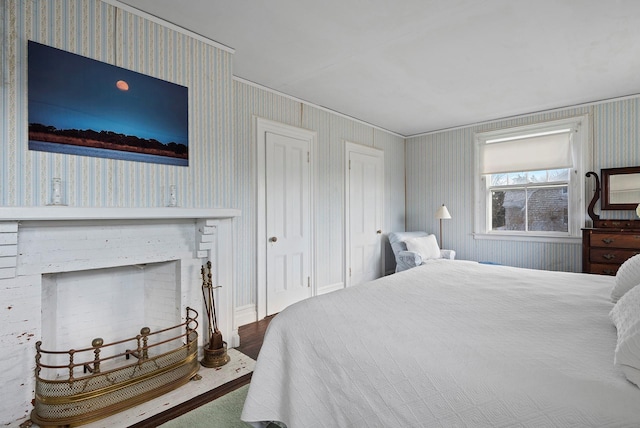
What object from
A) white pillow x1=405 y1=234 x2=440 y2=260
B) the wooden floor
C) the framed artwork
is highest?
the framed artwork

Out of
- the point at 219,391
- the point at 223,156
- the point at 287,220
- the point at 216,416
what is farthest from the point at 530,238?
the point at 216,416

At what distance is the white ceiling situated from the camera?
2.21m

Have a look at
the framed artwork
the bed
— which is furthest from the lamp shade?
the framed artwork

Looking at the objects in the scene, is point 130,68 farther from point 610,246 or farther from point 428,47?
point 610,246

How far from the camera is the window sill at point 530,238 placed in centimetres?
414

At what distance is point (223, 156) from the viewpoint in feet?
8.93

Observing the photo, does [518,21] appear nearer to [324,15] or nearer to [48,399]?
[324,15]

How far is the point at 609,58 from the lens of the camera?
9.50 feet

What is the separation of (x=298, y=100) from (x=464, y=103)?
80.8 inches

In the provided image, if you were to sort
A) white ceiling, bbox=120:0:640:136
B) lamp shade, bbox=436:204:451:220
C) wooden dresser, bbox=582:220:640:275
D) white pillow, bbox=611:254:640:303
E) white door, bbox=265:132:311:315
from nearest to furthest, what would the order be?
white pillow, bbox=611:254:640:303 → white ceiling, bbox=120:0:640:136 → wooden dresser, bbox=582:220:640:275 → white door, bbox=265:132:311:315 → lamp shade, bbox=436:204:451:220

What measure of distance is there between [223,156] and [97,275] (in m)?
1.25

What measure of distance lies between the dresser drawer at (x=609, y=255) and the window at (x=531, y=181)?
59 cm

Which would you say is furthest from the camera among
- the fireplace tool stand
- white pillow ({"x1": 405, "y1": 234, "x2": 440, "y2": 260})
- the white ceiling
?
white pillow ({"x1": 405, "y1": 234, "x2": 440, "y2": 260})

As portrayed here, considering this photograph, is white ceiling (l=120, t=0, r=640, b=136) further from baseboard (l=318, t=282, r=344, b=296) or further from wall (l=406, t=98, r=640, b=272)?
baseboard (l=318, t=282, r=344, b=296)
